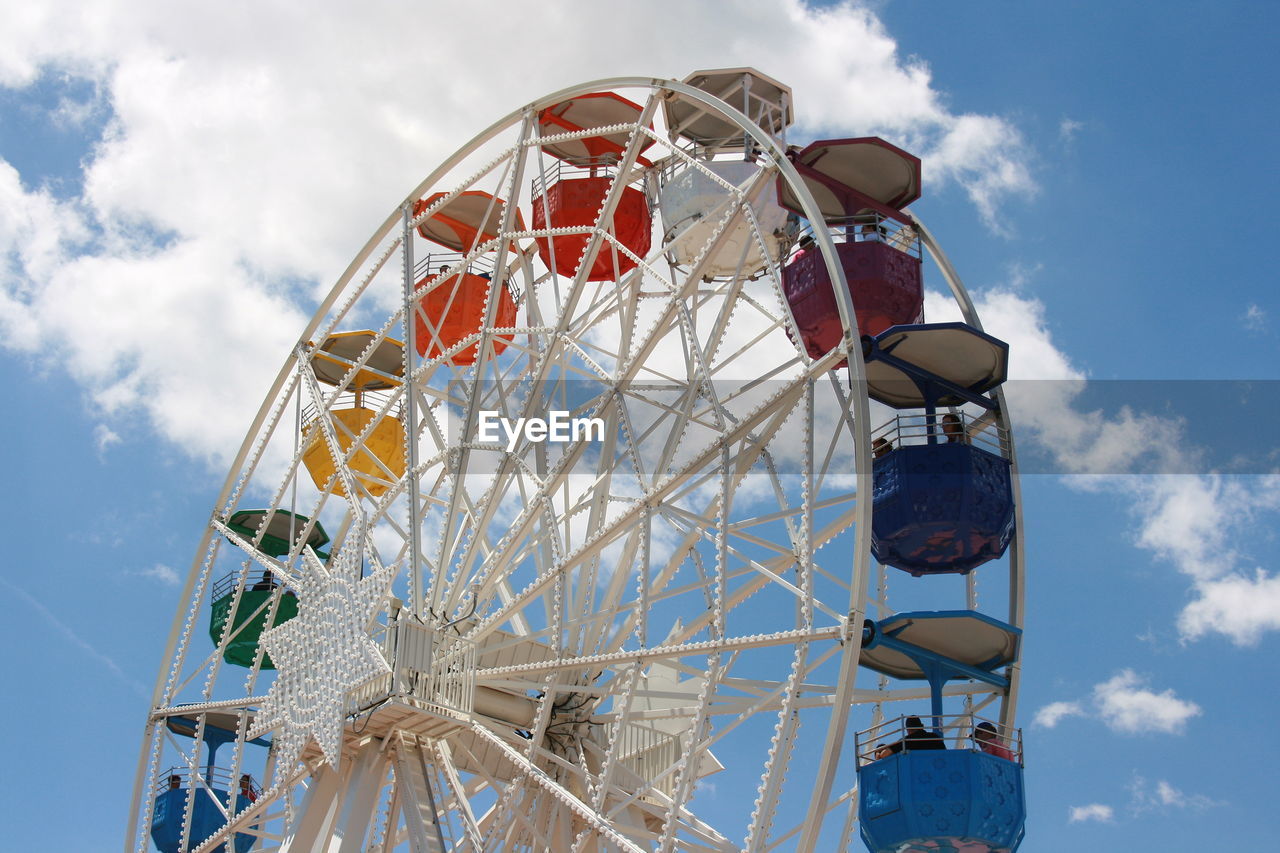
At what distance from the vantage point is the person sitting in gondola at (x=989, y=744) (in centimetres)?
1442

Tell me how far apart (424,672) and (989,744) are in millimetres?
5782

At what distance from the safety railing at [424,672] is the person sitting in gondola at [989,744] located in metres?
5.17

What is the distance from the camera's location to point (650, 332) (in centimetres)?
1692

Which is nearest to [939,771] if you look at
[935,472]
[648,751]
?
[935,472]

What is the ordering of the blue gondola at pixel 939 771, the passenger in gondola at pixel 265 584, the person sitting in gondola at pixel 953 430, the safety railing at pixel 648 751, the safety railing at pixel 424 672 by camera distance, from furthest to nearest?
1. the passenger in gondola at pixel 265 584
2. the safety railing at pixel 648 751
3. the safety railing at pixel 424 672
4. the person sitting in gondola at pixel 953 430
5. the blue gondola at pixel 939 771

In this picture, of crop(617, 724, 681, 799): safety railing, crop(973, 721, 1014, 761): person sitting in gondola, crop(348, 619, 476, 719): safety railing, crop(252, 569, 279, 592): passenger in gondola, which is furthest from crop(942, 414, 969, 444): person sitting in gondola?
crop(252, 569, 279, 592): passenger in gondola

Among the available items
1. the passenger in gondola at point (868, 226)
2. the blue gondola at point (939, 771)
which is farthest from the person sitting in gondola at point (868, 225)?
the blue gondola at point (939, 771)

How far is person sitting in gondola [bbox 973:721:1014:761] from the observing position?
1442 cm

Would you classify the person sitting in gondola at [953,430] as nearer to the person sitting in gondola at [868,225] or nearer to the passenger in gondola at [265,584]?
the person sitting in gondola at [868,225]

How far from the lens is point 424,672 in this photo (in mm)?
16641

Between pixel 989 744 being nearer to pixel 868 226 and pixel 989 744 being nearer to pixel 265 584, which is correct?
pixel 868 226

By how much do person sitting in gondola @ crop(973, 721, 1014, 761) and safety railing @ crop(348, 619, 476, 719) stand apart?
517 cm

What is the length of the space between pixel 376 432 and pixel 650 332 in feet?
26.1

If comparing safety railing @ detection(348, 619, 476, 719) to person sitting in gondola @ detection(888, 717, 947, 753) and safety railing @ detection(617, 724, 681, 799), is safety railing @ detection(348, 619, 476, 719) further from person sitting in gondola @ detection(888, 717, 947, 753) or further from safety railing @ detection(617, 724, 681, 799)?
person sitting in gondola @ detection(888, 717, 947, 753)
